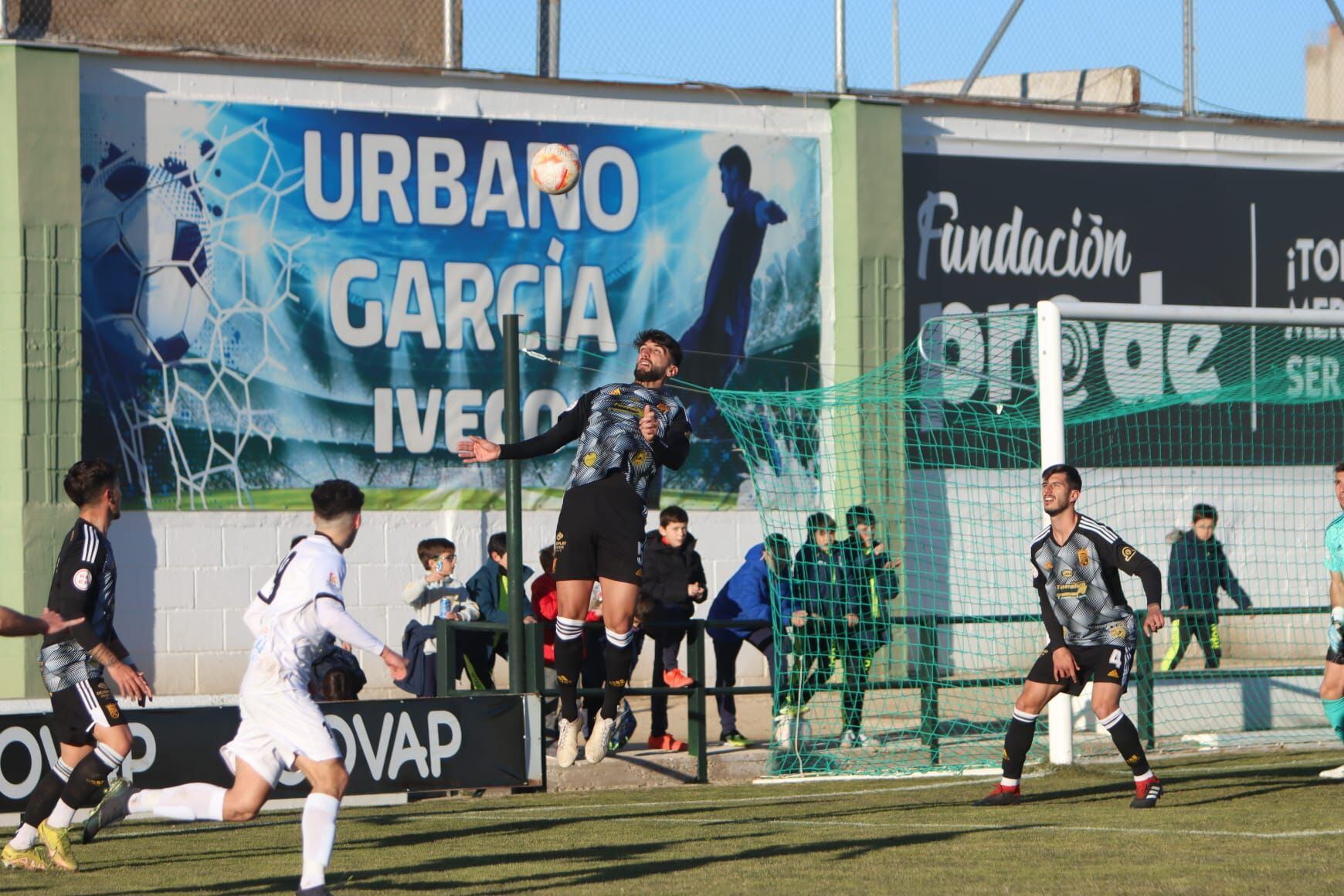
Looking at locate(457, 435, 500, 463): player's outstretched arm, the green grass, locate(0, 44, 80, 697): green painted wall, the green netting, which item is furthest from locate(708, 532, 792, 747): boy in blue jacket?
locate(0, 44, 80, 697): green painted wall

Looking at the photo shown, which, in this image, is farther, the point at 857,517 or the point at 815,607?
the point at 857,517

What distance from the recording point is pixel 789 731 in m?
13.4

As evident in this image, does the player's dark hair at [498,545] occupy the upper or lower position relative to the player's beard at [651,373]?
lower

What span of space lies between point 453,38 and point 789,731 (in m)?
7.95

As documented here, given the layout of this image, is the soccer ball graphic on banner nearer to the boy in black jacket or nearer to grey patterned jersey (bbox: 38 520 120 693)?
the boy in black jacket

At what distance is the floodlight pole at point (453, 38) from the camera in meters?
17.8

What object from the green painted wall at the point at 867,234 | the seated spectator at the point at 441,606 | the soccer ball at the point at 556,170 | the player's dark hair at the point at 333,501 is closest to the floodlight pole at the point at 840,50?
the green painted wall at the point at 867,234

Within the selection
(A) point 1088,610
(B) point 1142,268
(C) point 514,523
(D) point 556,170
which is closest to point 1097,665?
(A) point 1088,610

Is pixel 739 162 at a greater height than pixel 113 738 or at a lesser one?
greater

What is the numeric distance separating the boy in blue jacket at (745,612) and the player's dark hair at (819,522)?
228mm

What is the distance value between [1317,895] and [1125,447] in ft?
44.0

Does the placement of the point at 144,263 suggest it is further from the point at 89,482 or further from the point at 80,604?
the point at 80,604

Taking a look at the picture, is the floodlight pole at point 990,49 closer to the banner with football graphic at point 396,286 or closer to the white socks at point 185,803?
the banner with football graphic at point 396,286

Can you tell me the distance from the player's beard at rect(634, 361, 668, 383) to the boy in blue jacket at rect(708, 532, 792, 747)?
4331 mm
